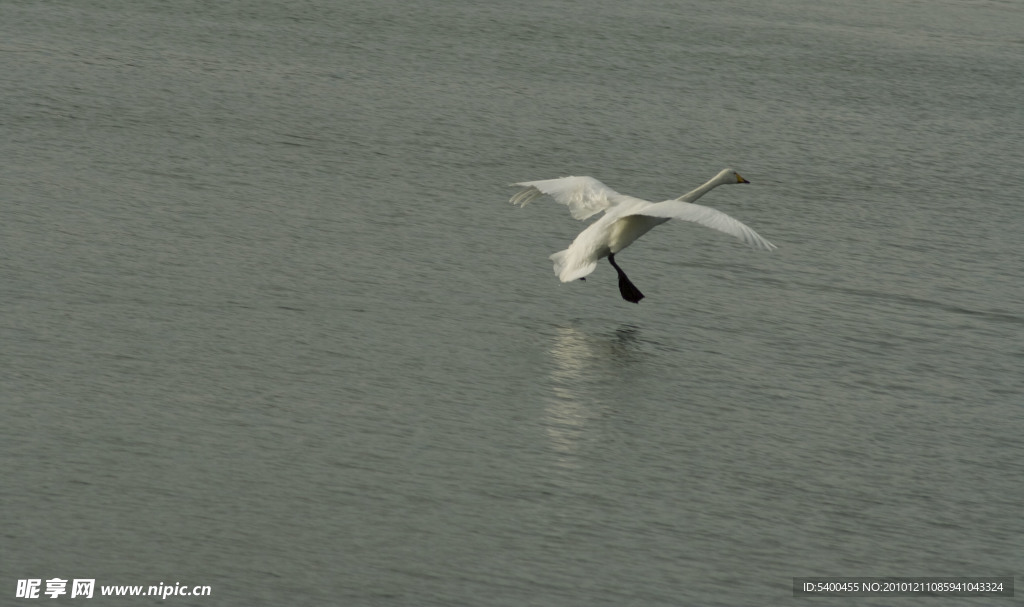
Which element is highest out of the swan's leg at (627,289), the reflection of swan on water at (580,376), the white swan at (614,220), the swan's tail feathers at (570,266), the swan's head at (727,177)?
the swan's head at (727,177)

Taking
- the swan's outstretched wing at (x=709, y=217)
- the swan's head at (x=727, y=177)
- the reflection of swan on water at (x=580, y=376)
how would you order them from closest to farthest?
the reflection of swan on water at (x=580, y=376) → the swan's outstretched wing at (x=709, y=217) → the swan's head at (x=727, y=177)

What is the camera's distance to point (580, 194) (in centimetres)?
920

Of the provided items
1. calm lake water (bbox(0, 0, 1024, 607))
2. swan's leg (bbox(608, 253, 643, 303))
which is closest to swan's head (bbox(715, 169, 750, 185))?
calm lake water (bbox(0, 0, 1024, 607))

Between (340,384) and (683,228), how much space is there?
12.8 ft

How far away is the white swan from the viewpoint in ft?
26.0

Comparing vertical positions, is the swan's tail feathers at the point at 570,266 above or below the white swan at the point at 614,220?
below

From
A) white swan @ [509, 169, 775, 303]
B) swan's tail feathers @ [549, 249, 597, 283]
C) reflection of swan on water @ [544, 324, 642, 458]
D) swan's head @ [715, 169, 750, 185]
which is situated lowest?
reflection of swan on water @ [544, 324, 642, 458]

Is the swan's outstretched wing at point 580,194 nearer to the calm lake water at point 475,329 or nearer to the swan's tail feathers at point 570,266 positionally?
the calm lake water at point 475,329

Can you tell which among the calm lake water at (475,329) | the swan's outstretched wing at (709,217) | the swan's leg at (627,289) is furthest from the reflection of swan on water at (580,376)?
the swan's outstretched wing at (709,217)

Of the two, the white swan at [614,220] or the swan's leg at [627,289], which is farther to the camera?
the swan's leg at [627,289]

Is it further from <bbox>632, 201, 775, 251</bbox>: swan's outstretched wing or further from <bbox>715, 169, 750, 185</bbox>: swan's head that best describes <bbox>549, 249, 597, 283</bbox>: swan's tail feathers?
<bbox>715, 169, 750, 185</bbox>: swan's head

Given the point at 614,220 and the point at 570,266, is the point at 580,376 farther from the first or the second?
the point at 614,220

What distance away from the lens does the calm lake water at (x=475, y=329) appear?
17.9 feet

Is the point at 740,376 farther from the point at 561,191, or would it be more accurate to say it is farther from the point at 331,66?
the point at 331,66
